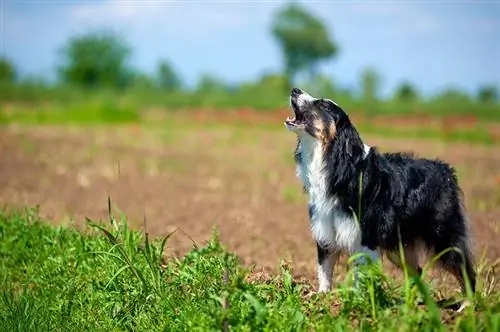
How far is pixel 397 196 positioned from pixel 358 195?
32 centimetres

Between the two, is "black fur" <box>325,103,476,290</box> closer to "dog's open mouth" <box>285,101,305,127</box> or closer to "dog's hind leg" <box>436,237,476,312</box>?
"dog's hind leg" <box>436,237,476,312</box>

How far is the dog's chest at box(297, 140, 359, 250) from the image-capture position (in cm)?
544

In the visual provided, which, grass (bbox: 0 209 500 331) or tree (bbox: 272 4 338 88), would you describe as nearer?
grass (bbox: 0 209 500 331)

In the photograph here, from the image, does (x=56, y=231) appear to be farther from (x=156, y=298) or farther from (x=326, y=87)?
(x=326, y=87)

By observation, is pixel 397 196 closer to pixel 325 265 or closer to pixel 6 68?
pixel 325 265

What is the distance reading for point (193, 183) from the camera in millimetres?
13945

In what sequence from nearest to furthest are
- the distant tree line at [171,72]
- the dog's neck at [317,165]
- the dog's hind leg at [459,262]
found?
1. the dog's neck at [317,165]
2. the dog's hind leg at [459,262]
3. the distant tree line at [171,72]

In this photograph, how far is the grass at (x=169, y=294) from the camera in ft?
15.1

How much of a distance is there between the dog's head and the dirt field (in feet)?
4.59

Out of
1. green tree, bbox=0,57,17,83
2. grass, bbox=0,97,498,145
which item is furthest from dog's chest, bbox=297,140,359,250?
green tree, bbox=0,57,17,83

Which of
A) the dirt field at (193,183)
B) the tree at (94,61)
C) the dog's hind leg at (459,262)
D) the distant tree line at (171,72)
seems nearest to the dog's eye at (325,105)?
the dog's hind leg at (459,262)

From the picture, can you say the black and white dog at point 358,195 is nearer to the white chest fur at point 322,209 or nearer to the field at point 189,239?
the white chest fur at point 322,209

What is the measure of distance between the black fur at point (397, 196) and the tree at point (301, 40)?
5953cm

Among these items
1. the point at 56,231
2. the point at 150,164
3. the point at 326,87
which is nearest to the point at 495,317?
the point at 56,231
